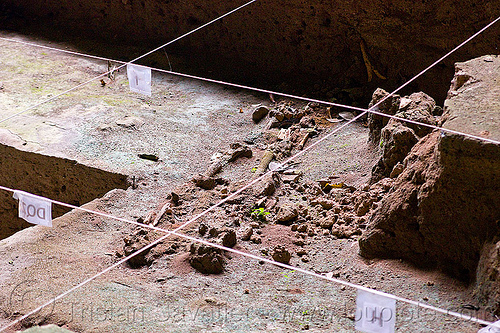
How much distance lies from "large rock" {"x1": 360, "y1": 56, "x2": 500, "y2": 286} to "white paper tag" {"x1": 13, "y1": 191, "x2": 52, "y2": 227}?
1.70 metres

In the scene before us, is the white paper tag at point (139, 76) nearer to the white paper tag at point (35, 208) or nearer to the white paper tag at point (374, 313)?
the white paper tag at point (35, 208)

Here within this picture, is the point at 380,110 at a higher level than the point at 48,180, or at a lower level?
higher

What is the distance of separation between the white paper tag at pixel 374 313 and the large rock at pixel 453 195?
0.65 m

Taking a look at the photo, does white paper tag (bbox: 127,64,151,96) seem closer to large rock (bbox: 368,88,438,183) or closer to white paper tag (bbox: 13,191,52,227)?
white paper tag (bbox: 13,191,52,227)

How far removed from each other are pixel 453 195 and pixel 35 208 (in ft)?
6.97

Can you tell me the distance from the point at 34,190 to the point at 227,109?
6.49 ft

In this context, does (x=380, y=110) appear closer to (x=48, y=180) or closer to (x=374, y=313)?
(x=374, y=313)

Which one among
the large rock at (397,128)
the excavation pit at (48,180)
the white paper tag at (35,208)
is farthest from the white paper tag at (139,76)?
the large rock at (397,128)

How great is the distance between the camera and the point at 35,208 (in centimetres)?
308

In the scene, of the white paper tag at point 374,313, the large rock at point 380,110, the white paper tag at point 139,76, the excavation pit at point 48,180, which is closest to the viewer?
the white paper tag at point 374,313

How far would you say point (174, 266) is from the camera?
339cm

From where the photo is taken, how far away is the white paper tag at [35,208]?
303 cm

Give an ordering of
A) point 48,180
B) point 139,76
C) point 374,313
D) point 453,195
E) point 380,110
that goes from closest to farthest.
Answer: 1. point 374,313
2. point 453,195
3. point 139,76
4. point 380,110
5. point 48,180

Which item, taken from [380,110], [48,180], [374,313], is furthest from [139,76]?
[374,313]
